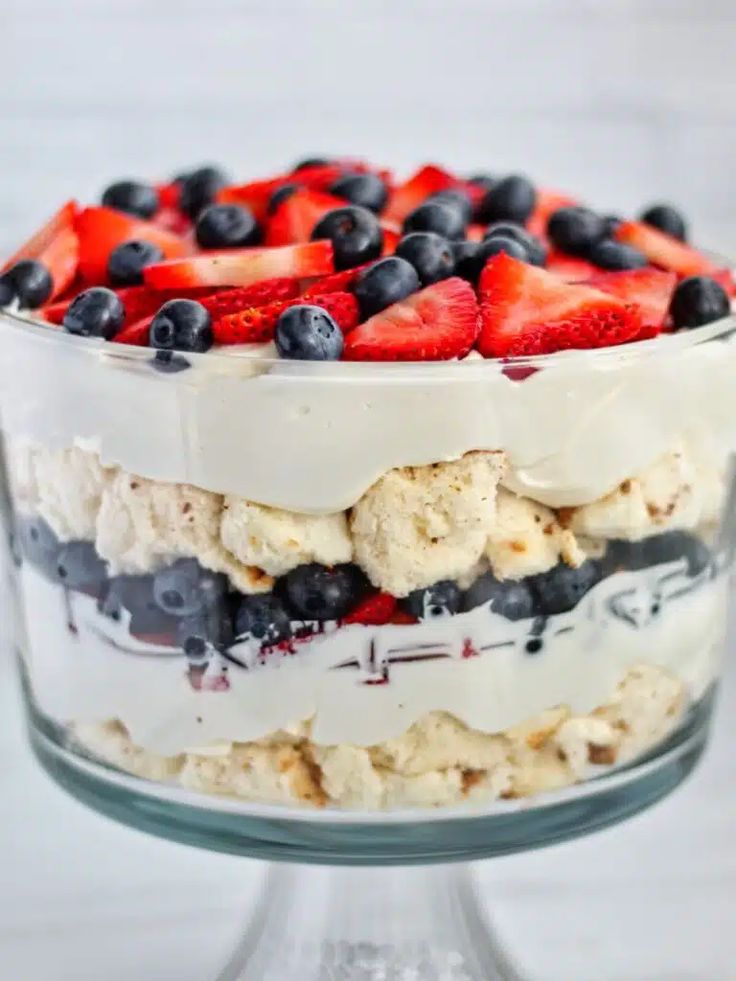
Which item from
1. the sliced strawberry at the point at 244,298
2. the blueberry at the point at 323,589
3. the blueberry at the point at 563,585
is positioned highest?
the sliced strawberry at the point at 244,298

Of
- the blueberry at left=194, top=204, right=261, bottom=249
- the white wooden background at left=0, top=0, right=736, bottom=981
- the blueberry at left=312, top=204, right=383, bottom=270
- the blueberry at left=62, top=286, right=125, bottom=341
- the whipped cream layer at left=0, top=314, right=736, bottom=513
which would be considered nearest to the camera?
the whipped cream layer at left=0, top=314, right=736, bottom=513

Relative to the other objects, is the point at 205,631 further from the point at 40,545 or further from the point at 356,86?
the point at 356,86

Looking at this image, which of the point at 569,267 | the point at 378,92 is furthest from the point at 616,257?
the point at 378,92

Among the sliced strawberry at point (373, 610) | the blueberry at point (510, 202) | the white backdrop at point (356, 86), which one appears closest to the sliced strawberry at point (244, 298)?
the sliced strawberry at point (373, 610)

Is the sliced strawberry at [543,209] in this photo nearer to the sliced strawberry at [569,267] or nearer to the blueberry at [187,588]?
the sliced strawberry at [569,267]

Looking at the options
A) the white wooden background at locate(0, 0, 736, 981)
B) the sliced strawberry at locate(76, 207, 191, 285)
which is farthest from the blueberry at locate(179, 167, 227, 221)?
the white wooden background at locate(0, 0, 736, 981)

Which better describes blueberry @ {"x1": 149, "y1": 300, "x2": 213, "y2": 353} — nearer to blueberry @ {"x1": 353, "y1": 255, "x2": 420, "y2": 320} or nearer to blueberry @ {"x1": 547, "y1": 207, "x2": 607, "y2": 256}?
blueberry @ {"x1": 353, "y1": 255, "x2": 420, "y2": 320}
